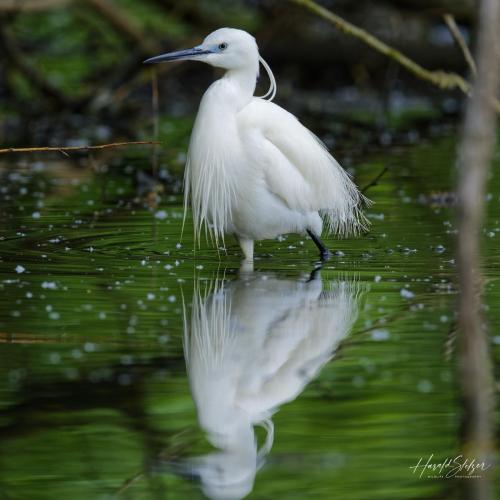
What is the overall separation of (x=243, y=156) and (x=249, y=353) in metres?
2.27

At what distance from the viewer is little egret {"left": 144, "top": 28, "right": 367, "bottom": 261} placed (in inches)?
266

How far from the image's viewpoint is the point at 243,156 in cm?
677

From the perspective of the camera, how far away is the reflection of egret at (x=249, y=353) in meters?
3.62

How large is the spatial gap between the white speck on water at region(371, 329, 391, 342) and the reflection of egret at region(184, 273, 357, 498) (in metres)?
0.12

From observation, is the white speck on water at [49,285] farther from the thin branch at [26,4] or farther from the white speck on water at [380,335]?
the thin branch at [26,4]

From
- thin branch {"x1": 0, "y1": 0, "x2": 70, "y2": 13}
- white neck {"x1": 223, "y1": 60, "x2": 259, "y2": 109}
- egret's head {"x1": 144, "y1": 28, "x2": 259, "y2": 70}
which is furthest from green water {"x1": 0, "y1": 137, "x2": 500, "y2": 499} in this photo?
thin branch {"x1": 0, "y1": 0, "x2": 70, "y2": 13}

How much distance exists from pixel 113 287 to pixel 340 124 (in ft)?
28.1

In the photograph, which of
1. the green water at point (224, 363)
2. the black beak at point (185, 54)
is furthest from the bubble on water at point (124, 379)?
the black beak at point (185, 54)

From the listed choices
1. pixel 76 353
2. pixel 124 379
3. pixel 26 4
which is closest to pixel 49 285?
pixel 76 353

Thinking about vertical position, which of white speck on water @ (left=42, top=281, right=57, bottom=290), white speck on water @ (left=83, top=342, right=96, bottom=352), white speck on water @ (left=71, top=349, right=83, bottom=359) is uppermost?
white speck on water @ (left=42, top=281, right=57, bottom=290)

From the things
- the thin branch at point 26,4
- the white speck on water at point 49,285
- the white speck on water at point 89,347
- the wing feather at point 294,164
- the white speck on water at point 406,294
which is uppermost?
the thin branch at point 26,4

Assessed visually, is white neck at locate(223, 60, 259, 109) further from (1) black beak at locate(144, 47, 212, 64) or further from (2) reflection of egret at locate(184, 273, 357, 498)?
(2) reflection of egret at locate(184, 273, 357, 498)

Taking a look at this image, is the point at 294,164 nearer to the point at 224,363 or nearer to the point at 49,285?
the point at 49,285

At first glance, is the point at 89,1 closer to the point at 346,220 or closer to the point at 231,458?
the point at 346,220
